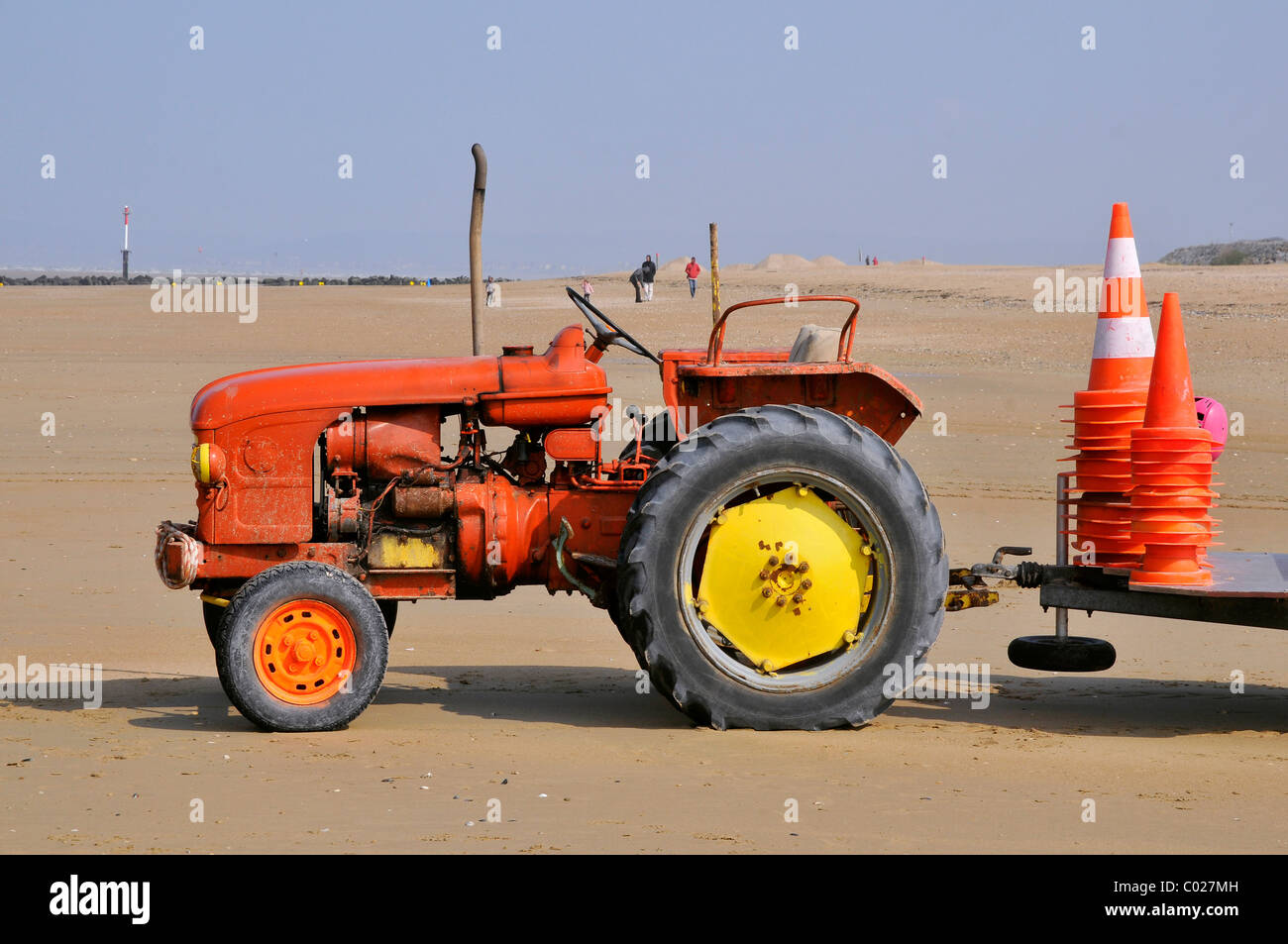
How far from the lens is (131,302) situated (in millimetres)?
36938

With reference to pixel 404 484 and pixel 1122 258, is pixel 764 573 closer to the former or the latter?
pixel 404 484

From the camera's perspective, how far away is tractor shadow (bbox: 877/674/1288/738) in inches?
253

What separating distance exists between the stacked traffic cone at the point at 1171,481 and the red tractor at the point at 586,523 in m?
0.83

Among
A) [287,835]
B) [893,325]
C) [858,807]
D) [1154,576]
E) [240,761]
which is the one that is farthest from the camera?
[893,325]

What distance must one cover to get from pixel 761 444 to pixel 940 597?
94 centimetres

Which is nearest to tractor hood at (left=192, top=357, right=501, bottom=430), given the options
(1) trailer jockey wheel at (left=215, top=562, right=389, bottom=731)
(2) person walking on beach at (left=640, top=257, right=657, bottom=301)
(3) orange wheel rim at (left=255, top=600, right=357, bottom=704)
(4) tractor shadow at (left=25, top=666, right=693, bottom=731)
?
(1) trailer jockey wheel at (left=215, top=562, right=389, bottom=731)

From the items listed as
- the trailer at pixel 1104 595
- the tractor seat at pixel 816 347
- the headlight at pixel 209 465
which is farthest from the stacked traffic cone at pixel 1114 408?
the headlight at pixel 209 465

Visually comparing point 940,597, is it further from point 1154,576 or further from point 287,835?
point 287,835

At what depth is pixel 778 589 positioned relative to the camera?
6.18m

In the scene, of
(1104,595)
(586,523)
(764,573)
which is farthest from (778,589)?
(1104,595)

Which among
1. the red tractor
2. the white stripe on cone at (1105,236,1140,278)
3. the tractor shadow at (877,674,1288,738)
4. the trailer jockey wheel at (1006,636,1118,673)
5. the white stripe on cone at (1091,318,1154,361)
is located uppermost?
the white stripe on cone at (1105,236,1140,278)

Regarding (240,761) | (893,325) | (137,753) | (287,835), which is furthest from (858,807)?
(893,325)

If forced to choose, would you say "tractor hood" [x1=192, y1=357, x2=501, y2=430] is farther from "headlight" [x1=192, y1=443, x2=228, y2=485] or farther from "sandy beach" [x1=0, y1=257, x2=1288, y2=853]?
"sandy beach" [x1=0, y1=257, x2=1288, y2=853]

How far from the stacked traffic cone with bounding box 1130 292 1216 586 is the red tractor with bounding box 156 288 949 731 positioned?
83 cm
